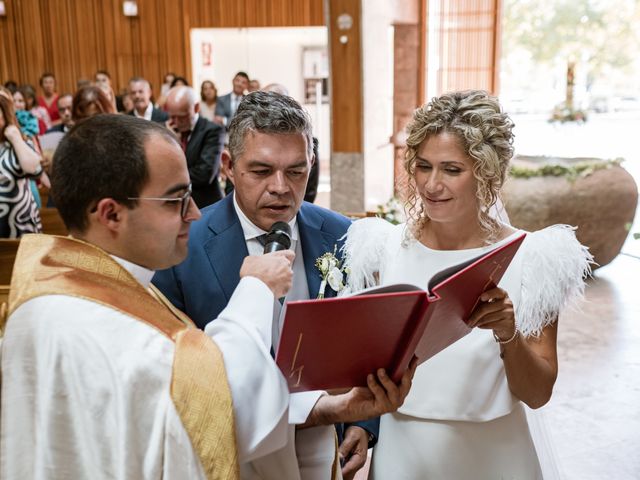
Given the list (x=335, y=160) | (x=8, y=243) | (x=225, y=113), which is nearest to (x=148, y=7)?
(x=225, y=113)

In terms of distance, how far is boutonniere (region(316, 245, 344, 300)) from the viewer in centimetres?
193

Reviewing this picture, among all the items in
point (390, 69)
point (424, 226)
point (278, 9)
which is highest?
point (278, 9)

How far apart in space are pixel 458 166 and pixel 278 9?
12628 millimetres

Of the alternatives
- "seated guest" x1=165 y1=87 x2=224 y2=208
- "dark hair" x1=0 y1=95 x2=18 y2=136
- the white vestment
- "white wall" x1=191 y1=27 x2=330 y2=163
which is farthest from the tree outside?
the white vestment

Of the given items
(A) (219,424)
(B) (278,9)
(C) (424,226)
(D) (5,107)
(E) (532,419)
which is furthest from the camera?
(B) (278,9)

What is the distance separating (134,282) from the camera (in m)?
1.40

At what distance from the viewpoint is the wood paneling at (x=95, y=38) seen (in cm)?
1406

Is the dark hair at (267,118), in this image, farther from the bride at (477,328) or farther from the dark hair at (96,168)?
the dark hair at (96,168)

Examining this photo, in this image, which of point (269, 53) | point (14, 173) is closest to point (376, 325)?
point (14, 173)

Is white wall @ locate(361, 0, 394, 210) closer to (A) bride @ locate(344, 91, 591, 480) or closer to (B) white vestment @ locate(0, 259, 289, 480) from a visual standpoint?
(A) bride @ locate(344, 91, 591, 480)

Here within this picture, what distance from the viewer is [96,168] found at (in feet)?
4.52

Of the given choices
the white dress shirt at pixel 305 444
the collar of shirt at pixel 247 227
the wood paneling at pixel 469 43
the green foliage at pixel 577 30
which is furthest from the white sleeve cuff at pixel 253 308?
the green foliage at pixel 577 30

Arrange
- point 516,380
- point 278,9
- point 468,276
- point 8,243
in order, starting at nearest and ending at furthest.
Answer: point 468,276 < point 516,380 < point 8,243 < point 278,9

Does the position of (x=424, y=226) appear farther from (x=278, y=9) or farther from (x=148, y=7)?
(x=148, y=7)
